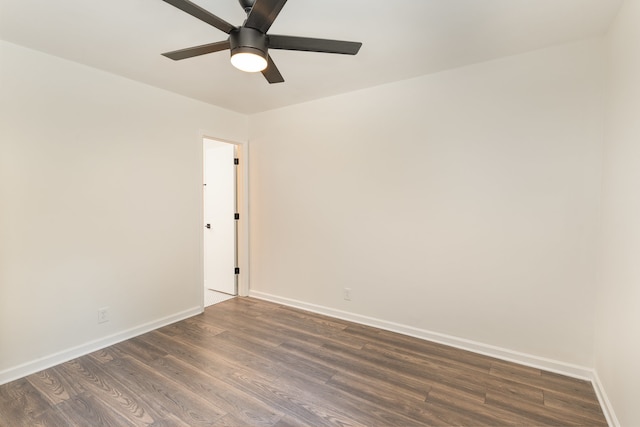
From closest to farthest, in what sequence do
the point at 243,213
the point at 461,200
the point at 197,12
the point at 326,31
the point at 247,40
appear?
the point at 197,12 → the point at 247,40 → the point at 326,31 → the point at 461,200 → the point at 243,213

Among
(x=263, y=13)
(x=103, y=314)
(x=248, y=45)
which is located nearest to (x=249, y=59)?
(x=248, y=45)

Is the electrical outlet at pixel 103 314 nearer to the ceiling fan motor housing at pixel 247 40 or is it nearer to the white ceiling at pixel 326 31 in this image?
the white ceiling at pixel 326 31

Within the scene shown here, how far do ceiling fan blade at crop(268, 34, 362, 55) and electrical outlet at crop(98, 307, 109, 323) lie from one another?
2.74 metres

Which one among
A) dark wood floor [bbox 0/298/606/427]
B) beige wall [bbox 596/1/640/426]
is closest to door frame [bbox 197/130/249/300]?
dark wood floor [bbox 0/298/606/427]

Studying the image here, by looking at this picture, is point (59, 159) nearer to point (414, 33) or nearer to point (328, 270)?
point (328, 270)

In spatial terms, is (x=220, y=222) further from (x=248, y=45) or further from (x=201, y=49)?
(x=248, y=45)

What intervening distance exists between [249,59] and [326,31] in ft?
2.51

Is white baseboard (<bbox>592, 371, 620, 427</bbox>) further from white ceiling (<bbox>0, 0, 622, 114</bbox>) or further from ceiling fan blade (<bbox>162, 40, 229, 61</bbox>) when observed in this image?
ceiling fan blade (<bbox>162, 40, 229, 61</bbox>)

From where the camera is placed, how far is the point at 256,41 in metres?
1.55

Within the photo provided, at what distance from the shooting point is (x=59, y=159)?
2504 mm

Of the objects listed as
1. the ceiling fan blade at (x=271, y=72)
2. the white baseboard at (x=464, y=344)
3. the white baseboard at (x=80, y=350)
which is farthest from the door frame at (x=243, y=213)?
the ceiling fan blade at (x=271, y=72)

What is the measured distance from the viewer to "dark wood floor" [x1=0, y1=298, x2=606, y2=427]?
1.89 m

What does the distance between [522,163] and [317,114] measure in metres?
2.13

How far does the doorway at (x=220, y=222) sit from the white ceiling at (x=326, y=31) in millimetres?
1592
